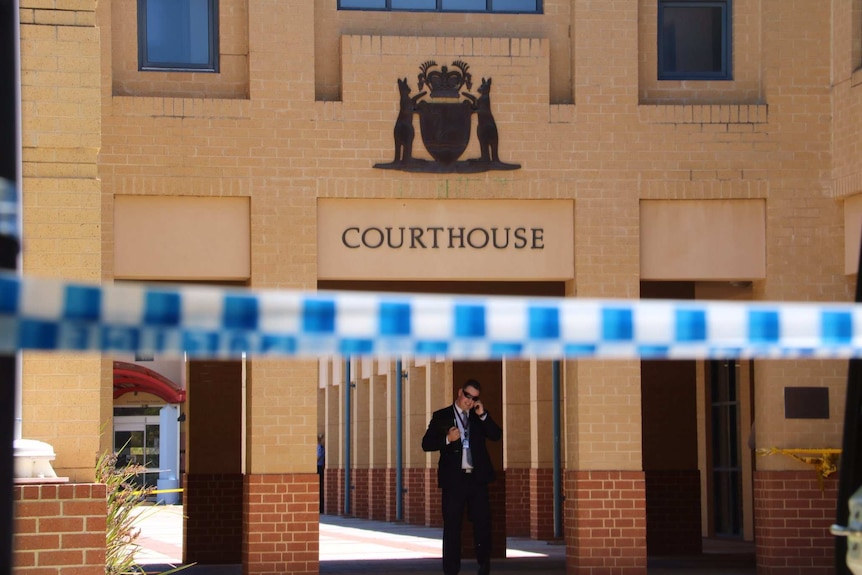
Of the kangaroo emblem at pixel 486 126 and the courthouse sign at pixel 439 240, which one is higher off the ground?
the kangaroo emblem at pixel 486 126

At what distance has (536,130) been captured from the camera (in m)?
16.9

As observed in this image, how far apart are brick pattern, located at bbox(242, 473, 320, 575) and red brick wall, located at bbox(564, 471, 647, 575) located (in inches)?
108

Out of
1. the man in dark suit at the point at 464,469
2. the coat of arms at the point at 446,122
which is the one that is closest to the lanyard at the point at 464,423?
the man in dark suit at the point at 464,469

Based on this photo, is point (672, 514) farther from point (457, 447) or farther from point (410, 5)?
point (410, 5)

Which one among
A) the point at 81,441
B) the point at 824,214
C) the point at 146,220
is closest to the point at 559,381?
the point at 824,214

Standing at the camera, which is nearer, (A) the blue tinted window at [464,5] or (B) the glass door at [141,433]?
(A) the blue tinted window at [464,5]

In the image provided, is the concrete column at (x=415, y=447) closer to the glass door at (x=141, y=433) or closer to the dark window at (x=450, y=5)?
the dark window at (x=450, y=5)

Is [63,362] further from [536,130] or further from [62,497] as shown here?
[536,130]

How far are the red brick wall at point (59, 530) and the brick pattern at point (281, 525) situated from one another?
224 inches

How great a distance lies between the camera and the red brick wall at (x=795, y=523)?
16.6 meters

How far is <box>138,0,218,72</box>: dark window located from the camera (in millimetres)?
16781

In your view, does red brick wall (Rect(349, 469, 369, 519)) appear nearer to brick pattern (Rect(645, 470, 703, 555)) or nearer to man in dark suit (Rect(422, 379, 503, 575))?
brick pattern (Rect(645, 470, 703, 555))

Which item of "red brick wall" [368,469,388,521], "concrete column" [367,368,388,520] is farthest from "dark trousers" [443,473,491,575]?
"concrete column" [367,368,388,520]

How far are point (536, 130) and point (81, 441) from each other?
769cm
